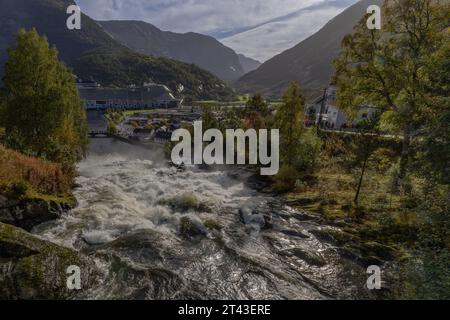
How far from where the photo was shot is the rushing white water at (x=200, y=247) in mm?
9688

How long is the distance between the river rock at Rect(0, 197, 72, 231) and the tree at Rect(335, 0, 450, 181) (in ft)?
63.6

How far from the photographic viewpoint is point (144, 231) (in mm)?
13469

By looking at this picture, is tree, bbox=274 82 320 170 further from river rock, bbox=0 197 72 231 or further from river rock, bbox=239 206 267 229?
river rock, bbox=0 197 72 231

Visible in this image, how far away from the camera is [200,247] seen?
12.6 metres

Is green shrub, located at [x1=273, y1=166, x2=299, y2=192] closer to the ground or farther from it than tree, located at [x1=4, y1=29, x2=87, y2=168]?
closer to the ground

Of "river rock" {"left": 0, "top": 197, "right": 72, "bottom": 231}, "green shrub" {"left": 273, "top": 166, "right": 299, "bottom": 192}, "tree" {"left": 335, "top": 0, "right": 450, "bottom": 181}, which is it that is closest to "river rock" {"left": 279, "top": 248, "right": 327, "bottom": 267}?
"tree" {"left": 335, "top": 0, "right": 450, "bottom": 181}

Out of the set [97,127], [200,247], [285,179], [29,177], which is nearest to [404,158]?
[285,179]

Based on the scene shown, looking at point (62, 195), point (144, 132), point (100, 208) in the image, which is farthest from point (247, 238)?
point (144, 132)

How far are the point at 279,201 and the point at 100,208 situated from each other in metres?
11.5

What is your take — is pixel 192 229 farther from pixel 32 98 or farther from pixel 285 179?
pixel 32 98

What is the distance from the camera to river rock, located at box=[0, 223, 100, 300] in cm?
789
